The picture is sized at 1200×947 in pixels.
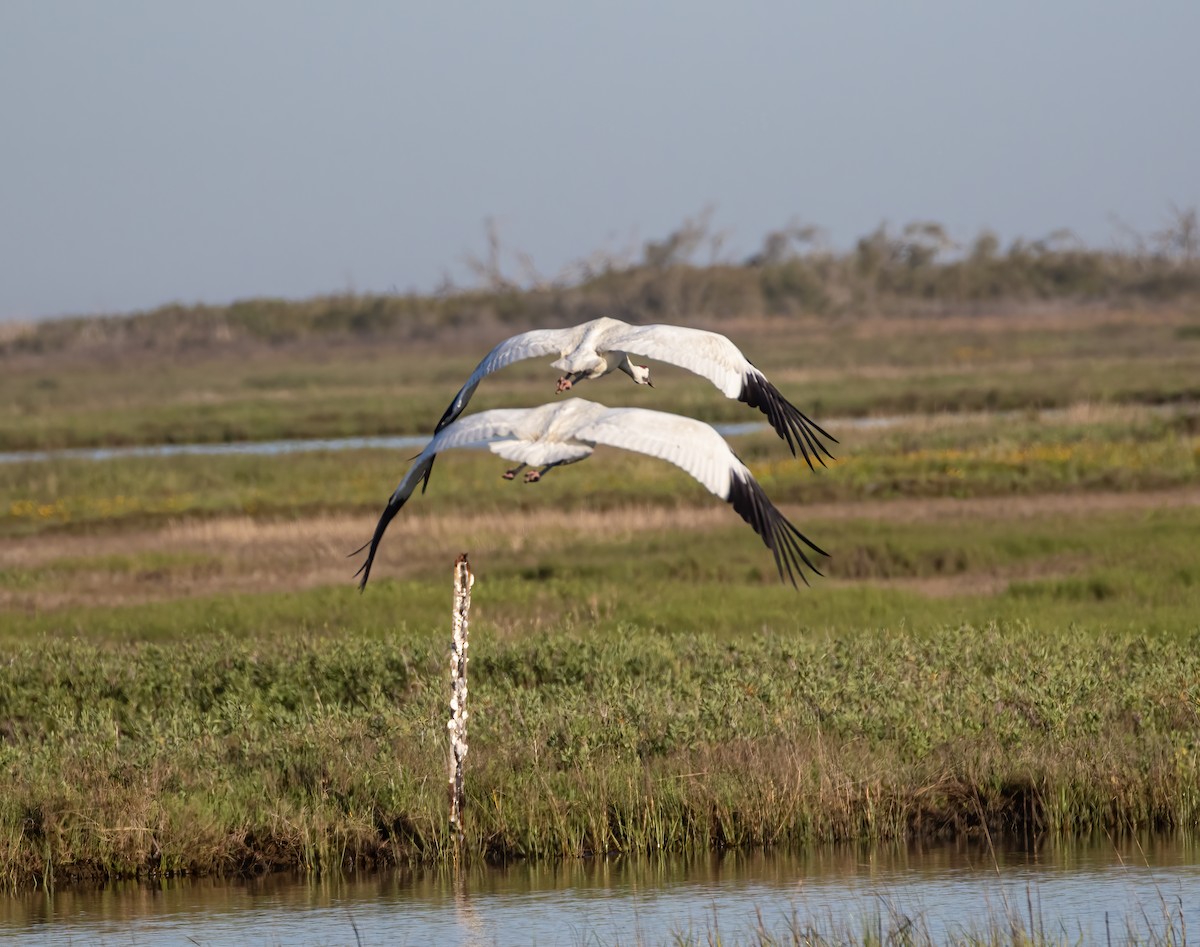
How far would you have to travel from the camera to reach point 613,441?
8672mm

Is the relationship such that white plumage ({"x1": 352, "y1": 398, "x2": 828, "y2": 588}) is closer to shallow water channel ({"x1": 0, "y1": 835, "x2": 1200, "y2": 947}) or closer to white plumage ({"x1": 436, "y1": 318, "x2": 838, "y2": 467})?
white plumage ({"x1": 436, "y1": 318, "x2": 838, "y2": 467})

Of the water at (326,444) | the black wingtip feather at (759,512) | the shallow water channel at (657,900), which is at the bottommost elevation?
the shallow water channel at (657,900)

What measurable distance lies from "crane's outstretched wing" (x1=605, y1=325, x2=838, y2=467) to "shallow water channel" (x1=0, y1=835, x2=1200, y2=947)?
2.47 m

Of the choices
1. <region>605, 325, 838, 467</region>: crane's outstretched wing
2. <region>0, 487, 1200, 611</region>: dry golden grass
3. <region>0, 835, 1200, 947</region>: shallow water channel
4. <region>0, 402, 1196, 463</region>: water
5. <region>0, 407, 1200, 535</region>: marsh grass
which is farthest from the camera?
<region>0, 402, 1196, 463</region>: water

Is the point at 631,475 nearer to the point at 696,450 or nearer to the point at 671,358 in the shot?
the point at 671,358

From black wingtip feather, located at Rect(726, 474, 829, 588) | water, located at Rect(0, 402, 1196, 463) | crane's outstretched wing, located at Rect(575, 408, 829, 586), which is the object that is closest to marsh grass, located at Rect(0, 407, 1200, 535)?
water, located at Rect(0, 402, 1196, 463)

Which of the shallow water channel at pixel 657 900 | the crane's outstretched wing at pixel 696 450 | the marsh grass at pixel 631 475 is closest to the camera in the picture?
the crane's outstretched wing at pixel 696 450

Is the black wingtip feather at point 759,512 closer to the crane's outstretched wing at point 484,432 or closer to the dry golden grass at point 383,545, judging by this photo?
the crane's outstretched wing at point 484,432

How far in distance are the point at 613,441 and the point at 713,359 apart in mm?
922

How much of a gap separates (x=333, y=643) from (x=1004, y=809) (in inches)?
232

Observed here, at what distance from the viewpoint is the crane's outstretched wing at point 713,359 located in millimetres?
9195

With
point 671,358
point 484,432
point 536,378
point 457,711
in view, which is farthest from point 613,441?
point 536,378

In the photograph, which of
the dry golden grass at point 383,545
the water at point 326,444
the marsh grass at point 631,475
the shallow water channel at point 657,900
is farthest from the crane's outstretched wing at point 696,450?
the water at point 326,444

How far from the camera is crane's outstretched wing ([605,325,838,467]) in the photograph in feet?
30.2
